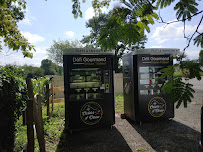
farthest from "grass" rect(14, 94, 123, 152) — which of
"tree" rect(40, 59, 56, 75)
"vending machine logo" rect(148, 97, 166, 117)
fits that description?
"tree" rect(40, 59, 56, 75)

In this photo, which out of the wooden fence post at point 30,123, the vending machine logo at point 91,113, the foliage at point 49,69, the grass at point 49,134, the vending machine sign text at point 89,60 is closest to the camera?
the wooden fence post at point 30,123

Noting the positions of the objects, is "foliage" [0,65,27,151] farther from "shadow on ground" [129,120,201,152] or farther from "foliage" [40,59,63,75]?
"foliage" [40,59,63,75]

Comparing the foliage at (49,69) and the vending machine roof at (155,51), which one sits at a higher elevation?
the foliage at (49,69)

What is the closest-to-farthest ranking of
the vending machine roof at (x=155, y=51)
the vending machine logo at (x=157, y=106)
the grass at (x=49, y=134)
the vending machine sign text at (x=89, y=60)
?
the grass at (x=49, y=134) → the vending machine sign text at (x=89, y=60) → the vending machine roof at (x=155, y=51) → the vending machine logo at (x=157, y=106)

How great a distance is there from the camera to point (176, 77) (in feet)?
5.07

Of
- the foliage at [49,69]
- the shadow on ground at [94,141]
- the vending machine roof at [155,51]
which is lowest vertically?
the shadow on ground at [94,141]

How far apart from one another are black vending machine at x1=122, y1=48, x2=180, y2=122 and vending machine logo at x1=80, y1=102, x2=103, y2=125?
3.84 ft

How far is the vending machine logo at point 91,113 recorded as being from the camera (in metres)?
4.30

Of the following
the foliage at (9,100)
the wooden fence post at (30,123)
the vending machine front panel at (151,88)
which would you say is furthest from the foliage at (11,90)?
the vending machine front panel at (151,88)

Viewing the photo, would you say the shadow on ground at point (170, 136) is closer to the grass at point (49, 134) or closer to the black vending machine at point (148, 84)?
the black vending machine at point (148, 84)

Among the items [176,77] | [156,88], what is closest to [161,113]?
[156,88]

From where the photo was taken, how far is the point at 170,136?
390 cm

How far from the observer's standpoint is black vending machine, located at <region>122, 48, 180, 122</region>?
4.70 meters

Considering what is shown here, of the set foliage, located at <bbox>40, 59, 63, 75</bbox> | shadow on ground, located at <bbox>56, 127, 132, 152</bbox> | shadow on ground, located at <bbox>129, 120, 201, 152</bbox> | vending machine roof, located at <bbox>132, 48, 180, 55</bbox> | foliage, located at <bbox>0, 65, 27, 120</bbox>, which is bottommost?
shadow on ground, located at <bbox>56, 127, 132, 152</bbox>
